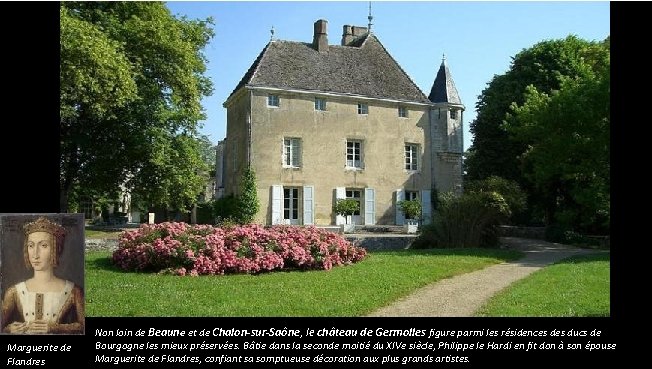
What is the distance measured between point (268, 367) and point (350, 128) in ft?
72.2

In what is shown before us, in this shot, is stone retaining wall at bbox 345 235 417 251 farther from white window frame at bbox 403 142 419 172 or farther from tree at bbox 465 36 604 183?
tree at bbox 465 36 604 183

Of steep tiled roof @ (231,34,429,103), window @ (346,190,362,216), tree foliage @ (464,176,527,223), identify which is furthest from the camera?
window @ (346,190,362,216)

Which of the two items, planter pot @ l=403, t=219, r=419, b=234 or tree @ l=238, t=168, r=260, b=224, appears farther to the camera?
planter pot @ l=403, t=219, r=419, b=234

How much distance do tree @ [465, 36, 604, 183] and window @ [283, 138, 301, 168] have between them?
11.5 meters

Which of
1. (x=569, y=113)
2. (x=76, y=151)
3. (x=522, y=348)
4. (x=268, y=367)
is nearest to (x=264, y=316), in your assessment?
(x=268, y=367)

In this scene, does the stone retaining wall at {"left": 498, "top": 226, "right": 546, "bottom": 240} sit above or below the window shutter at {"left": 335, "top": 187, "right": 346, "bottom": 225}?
below

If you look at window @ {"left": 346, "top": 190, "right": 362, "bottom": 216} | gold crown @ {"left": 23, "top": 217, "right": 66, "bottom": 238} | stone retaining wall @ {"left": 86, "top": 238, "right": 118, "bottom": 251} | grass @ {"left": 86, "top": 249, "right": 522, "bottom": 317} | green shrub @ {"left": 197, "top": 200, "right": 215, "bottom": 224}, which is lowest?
grass @ {"left": 86, "top": 249, "right": 522, "bottom": 317}

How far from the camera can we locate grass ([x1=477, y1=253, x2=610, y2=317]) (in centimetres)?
792

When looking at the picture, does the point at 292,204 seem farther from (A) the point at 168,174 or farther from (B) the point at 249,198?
(A) the point at 168,174

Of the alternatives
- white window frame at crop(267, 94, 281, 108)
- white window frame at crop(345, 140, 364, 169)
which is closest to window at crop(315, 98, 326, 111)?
white window frame at crop(267, 94, 281, 108)

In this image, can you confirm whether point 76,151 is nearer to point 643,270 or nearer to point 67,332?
point 67,332

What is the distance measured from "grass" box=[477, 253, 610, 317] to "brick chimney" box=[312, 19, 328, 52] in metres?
18.9

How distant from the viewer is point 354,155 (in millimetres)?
27734

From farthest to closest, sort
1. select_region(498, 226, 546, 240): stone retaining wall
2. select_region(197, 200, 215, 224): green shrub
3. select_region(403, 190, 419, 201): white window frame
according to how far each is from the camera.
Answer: select_region(197, 200, 215, 224): green shrub, select_region(403, 190, 419, 201): white window frame, select_region(498, 226, 546, 240): stone retaining wall
